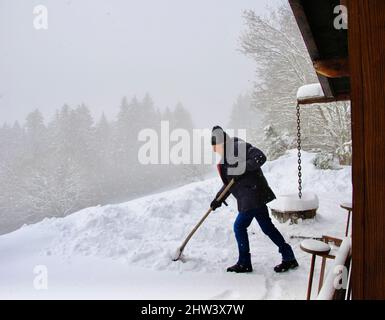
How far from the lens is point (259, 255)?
189 inches

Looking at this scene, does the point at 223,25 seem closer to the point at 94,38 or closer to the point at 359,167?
the point at 94,38

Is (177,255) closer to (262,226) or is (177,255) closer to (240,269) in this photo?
(240,269)

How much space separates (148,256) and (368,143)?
4.19 m

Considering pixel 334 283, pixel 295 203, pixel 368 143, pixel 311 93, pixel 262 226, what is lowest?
pixel 295 203

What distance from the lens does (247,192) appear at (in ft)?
13.0

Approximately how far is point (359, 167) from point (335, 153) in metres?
14.6

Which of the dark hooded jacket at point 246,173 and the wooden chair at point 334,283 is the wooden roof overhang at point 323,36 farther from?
the wooden chair at point 334,283

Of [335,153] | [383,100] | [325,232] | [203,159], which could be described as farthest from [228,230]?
[203,159]

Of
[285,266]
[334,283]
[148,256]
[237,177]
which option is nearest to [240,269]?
[285,266]

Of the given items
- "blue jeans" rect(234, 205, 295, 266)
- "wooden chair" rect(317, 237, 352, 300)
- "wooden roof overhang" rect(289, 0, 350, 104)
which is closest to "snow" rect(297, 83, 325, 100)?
"wooden roof overhang" rect(289, 0, 350, 104)

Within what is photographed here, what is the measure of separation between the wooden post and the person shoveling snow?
2.65 meters

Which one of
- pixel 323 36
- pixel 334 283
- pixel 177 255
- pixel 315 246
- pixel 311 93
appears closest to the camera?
pixel 334 283

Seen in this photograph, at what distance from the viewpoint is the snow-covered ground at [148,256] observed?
3.72 m

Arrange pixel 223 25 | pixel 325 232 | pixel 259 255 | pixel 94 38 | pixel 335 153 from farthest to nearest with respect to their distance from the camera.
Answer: pixel 94 38, pixel 223 25, pixel 335 153, pixel 325 232, pixel 259 255
